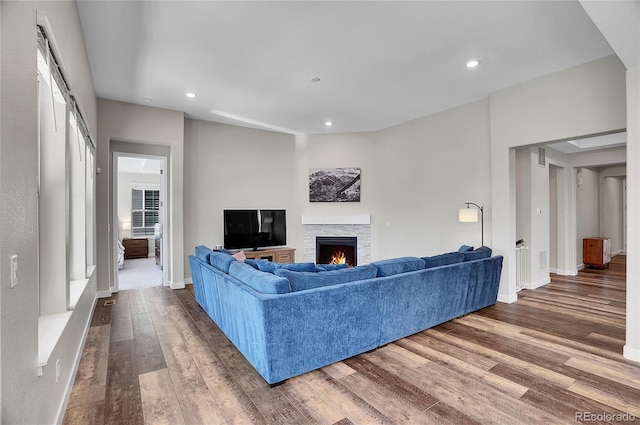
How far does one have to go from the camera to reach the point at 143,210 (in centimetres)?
1000

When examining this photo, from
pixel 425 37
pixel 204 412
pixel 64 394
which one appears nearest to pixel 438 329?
pixel 204 412

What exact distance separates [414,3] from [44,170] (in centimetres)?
313

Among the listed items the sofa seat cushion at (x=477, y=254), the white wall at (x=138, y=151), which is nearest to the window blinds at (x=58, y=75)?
the white wall at (x=138, y=151)

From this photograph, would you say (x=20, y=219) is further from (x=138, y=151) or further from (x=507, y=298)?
(x=507, y=298)

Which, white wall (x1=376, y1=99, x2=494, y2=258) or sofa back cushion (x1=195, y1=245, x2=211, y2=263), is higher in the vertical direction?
white wall (x1=376, y1=99, x2=494, y2=258)

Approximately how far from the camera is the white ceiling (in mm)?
2729

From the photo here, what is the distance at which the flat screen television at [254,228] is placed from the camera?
602cm

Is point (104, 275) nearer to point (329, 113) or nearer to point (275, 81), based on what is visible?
point (275, 81)

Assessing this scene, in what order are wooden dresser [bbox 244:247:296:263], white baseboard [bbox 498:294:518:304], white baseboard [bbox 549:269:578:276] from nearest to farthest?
white baseboard [bbox 498:294:518:304]
wooden dresser [bbox 244:247:296:263]
white baseboard [bbox 549:269:578:276]

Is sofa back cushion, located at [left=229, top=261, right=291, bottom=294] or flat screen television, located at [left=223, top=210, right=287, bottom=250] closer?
sofa back cushion, located at [left=229, top=261, right=291, bottom=294]

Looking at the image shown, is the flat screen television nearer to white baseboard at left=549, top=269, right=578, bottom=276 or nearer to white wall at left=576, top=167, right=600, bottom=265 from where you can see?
white baseboard at left=549, top=269, right=578, bottom=276

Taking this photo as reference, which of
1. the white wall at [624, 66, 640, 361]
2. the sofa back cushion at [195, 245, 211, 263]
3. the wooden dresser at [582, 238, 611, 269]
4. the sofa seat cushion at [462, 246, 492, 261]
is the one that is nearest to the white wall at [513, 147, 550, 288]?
the sofa seat cushion at [462, 246, 492, 261]

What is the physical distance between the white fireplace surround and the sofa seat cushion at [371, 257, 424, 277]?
10.8 feet

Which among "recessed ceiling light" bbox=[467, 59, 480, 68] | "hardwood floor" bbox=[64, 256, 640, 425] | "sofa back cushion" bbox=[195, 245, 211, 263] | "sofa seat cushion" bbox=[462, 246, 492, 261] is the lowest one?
"hardwood floor" bbox=[64, 256, 640, 425]
